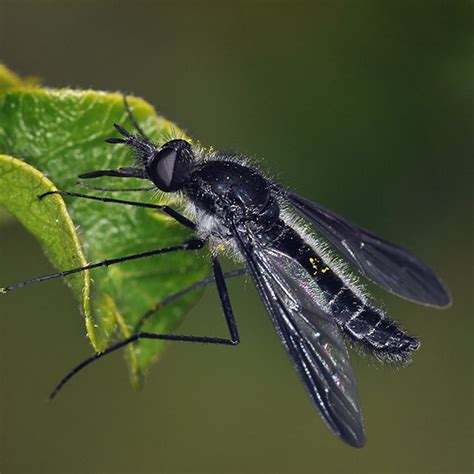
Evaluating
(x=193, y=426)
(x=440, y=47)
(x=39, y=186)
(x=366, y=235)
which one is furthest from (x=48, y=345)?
(x=440, y=47)

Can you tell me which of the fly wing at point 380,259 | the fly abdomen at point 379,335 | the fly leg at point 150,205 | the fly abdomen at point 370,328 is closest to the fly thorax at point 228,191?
the fly leg at point 150,205

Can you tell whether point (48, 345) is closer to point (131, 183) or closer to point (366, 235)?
point (131, 183)

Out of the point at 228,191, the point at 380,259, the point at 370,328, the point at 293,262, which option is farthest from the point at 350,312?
the point at 228,191

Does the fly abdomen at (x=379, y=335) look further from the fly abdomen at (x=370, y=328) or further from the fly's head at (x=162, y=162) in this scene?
the fly's head at (x=162, y=162)

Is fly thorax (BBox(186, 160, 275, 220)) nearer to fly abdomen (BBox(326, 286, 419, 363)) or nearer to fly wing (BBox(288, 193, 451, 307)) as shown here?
fly wing (BBox(288, 193, 451, 307))

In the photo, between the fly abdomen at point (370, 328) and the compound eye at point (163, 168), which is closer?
the compound eye at point (163, 168)

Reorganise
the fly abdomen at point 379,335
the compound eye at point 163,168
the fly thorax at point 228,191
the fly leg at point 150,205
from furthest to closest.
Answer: the fly abdomen at point 379,335 → the fly thorax at point 228,191 → the compound eye at point 163,168 → the fly leg at point 150,205
